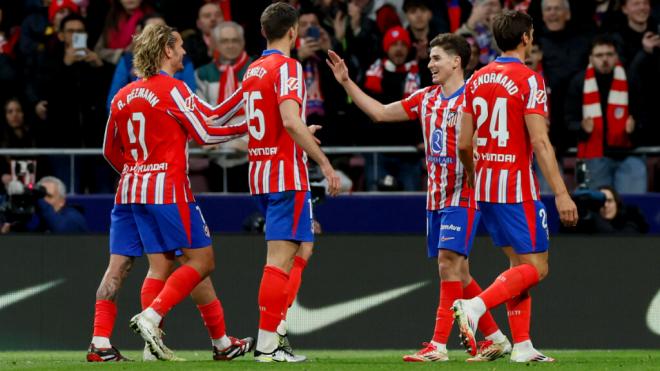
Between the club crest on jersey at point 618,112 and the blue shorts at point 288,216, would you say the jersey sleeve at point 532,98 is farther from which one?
the club crest on jersey at point 618,112

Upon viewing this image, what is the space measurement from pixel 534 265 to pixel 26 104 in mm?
7858

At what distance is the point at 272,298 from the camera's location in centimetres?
952

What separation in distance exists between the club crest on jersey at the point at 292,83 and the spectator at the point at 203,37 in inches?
234

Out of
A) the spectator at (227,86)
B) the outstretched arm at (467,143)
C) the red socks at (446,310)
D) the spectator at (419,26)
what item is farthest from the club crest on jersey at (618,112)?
the outstretched arm at (467,143)

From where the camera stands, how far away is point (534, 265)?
934 cm

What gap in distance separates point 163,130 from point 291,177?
36.9 inches

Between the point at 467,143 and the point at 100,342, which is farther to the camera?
the point at 100,342

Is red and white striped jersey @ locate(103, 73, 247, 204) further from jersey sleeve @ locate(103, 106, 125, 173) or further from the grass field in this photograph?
the grass field

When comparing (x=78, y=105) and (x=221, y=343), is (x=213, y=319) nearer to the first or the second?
(x=221, y=343)

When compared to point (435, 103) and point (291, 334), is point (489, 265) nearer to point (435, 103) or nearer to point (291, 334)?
point (291, 334)

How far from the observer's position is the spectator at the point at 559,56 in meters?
14.4

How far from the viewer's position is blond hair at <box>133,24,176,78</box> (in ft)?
32.5

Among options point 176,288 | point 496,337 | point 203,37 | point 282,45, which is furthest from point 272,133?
point 203,37

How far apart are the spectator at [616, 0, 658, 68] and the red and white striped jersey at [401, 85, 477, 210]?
5115 mm
